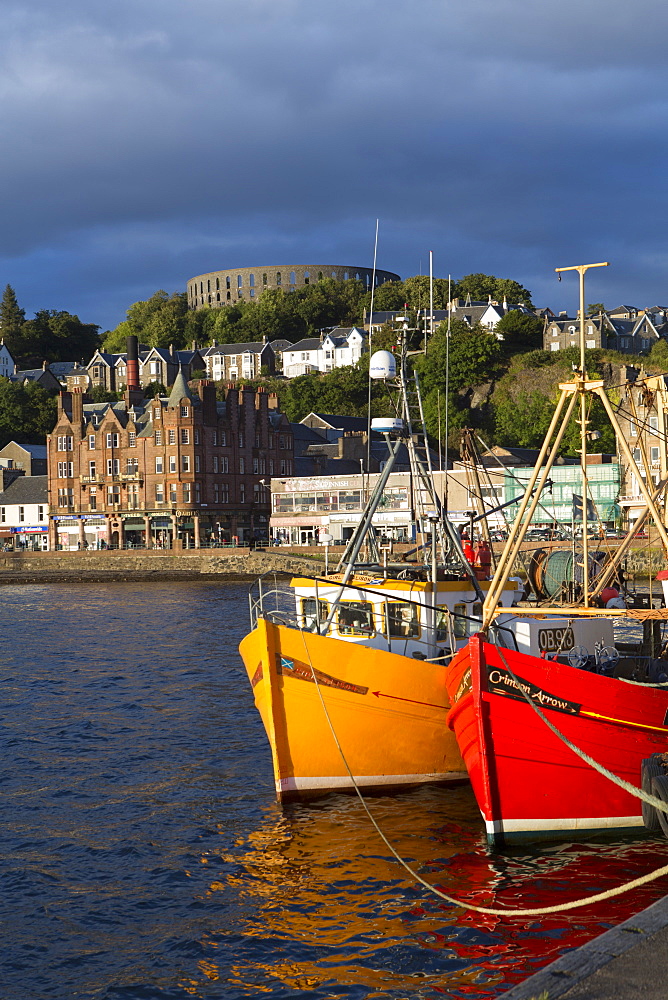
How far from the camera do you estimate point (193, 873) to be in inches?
712

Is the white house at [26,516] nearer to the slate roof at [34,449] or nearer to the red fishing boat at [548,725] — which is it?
the slate roof at [34,449]

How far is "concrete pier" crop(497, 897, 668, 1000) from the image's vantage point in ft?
29.1

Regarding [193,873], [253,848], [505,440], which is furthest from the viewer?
[505,440]

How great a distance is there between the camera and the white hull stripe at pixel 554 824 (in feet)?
60.3

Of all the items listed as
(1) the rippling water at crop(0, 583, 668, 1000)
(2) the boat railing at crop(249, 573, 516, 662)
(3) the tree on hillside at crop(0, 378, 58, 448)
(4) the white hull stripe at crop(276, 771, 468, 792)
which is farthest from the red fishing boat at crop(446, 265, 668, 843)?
(3) the tree on hillside at crop(0, 378, 58, 448)

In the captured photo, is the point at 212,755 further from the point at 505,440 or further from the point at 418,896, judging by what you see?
the point at 505,440

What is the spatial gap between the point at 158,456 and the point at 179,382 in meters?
8.73

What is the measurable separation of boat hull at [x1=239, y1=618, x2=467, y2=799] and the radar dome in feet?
19.9

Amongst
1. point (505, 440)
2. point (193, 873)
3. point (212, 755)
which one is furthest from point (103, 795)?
point (505, 440)

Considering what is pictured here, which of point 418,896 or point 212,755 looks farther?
point 212,755

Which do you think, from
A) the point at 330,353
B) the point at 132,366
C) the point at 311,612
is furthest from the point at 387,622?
the point at 330,353

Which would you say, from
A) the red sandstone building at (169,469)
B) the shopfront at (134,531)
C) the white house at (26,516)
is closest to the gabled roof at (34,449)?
the white house at (26,516)

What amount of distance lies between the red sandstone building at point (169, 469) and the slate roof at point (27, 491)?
14.8 ft

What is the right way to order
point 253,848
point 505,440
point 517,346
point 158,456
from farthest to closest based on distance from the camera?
Answer: point 517,346 → point 505,440 → point 158,456 → point 253,848
